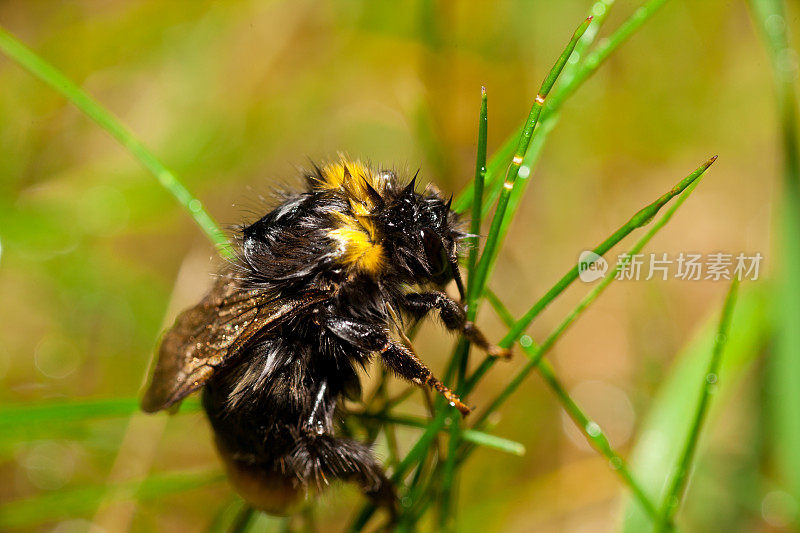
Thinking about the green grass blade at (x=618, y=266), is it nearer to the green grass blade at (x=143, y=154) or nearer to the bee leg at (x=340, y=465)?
the bee leg at (x=340, y=465)

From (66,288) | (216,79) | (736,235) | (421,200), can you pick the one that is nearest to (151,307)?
(66,288)

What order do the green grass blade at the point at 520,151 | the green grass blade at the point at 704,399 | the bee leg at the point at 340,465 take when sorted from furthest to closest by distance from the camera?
the bee leg at the point at 340,465 → the green grass blade at the point at 704,399 → the green grass blade at the point at 520,151

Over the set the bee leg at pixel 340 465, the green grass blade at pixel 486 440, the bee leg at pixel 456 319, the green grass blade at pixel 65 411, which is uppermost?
the bee leg at pixel 456 319

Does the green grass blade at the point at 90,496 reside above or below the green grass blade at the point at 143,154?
below

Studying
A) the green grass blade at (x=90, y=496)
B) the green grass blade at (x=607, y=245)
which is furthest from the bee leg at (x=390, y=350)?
the green grass blade at (x=90, y=496)

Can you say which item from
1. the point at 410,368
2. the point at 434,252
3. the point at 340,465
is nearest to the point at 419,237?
the point at 434,252

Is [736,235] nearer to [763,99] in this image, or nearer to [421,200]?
[763,99]
